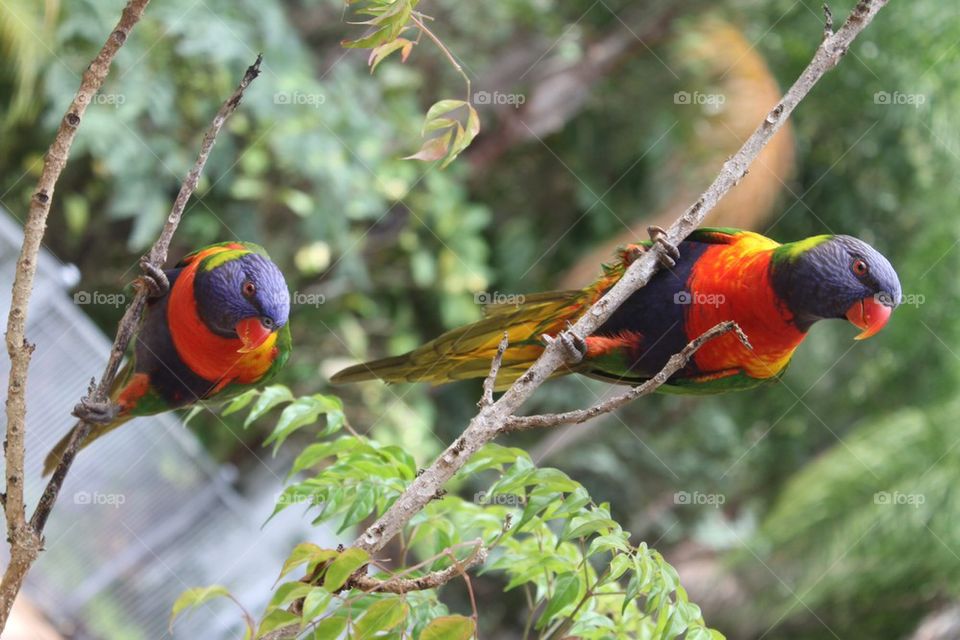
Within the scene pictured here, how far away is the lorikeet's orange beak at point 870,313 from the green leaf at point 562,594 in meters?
0.37

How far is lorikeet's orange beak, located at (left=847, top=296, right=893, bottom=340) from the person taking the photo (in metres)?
0.98

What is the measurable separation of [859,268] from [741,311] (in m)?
0.13

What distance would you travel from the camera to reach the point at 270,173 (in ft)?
10.2

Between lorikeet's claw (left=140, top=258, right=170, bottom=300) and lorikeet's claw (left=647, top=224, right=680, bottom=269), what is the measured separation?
533 millimetres

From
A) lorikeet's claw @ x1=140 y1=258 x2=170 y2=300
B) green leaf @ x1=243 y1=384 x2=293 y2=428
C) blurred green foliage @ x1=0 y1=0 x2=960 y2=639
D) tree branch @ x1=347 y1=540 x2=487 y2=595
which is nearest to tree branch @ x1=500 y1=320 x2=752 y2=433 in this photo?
tree branch @ x1=347 y1=540 x2=487 y2=595

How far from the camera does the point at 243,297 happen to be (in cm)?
108

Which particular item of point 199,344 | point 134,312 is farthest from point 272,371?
point 134,312

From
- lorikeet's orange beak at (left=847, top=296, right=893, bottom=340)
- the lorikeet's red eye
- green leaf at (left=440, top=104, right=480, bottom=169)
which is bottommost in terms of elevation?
green leaf at (left=440, top=104, right=480, bottom=169)

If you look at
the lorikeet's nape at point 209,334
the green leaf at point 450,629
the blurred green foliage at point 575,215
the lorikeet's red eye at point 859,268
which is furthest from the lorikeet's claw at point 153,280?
the blurred green foliage at point 575,215

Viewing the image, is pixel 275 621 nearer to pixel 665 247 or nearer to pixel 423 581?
pixel 423 581

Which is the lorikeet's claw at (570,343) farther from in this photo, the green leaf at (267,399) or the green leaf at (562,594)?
the green leaf at (267,399)

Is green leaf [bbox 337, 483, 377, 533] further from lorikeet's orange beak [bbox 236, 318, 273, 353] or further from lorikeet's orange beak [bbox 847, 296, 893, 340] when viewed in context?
lorikeet's orange beak [bbox 847, 296, 893, 340]

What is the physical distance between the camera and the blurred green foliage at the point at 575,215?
115 inches

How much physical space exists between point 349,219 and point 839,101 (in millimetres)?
1852
